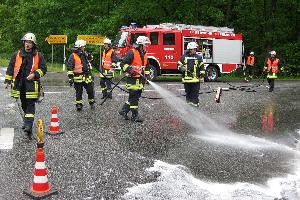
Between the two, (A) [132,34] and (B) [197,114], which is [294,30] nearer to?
(A) [132,34]

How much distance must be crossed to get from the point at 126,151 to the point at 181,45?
52.0 ft

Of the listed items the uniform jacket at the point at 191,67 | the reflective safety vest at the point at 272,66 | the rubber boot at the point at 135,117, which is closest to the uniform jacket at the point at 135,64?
the rubber boot at the point at 135,117

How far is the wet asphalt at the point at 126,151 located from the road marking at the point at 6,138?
0.36 ft

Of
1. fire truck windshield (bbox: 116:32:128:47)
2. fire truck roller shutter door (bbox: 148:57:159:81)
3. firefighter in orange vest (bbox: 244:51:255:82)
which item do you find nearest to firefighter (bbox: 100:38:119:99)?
fire truck roller shutter door (bbox: 148:57:159:81)

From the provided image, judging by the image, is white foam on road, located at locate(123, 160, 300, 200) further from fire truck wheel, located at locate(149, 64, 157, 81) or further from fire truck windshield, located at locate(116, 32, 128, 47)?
fire truck windshield, located at locate(116, 32, 128, 47)

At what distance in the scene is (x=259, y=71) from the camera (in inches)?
1377

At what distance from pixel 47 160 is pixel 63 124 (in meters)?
3.16

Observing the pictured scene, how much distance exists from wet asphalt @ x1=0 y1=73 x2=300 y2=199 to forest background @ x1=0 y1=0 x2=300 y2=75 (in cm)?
1909

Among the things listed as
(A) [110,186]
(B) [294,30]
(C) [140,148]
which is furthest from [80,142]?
(B) [294,30]

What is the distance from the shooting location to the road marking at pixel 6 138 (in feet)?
26.0

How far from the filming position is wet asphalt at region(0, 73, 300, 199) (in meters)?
6.10

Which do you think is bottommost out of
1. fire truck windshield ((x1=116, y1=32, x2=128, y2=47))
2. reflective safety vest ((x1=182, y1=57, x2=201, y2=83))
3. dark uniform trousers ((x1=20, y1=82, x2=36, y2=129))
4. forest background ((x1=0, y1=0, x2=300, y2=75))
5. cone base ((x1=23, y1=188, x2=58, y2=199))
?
cone base ((x1=23, y1=188, x2=58, y2=199))

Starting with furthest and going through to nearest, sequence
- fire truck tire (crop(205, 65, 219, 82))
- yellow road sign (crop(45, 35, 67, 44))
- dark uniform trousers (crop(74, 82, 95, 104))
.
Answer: yellow road sign (crop(45, 35, 67, 44))
fire truck tire (crop(205, 65, 219, 82))
dark uniform trousers (crop(74, 82, 95, 104))

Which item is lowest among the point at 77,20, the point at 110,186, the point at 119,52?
the point at 110,186
